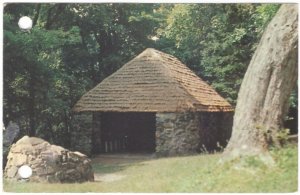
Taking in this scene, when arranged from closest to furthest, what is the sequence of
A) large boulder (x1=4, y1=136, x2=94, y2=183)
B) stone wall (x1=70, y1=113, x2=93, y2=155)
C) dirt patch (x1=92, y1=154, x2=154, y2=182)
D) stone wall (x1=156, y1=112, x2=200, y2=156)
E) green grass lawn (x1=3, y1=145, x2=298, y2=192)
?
green grass lawn (x1=3, y1=145, x2=298, y2=192), large boulder (x1=4, y1=136, x2=94, y2=183), dirt patch (x1=92, y1=154, x2=154, y2=182), stone wall (x1=156, y1=112, x2=200, y2=156), stone wall (x1=70, y1=113, x2=93, y2=155)

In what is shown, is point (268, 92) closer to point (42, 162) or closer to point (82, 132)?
point (42, 162)

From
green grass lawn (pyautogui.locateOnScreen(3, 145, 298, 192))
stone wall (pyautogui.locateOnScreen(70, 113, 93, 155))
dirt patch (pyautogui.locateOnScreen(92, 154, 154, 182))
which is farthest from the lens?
stone wall (pyautogui.locateOnScreen(70, 113, 93, 155))

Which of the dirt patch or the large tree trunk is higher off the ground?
the large tree trunk

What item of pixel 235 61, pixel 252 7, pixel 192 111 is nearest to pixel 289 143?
pixel 252 7

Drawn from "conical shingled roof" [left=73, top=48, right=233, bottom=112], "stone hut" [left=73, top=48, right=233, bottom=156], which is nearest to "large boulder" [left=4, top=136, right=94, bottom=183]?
"stone hut" [left=73, top=48, right=233, bottom=156]

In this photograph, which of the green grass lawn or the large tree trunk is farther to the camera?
the large tree trunk

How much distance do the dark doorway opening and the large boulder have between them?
6.80 metres

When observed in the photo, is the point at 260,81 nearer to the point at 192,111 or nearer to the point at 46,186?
the point at 46,186

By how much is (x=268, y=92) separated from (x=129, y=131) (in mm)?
9650

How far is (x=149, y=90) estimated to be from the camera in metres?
16.4

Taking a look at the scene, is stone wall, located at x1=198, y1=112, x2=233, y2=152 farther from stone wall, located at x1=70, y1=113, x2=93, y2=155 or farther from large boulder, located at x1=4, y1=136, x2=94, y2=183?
large boulder, located at x1=4, y1=136, x2=94, y2=183

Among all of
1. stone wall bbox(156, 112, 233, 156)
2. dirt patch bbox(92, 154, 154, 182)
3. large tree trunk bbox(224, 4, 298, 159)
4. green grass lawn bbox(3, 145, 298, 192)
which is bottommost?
dirt patch bbox(92, 154, 154, 182)

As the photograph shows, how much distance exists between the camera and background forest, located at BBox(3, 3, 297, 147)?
484 inches

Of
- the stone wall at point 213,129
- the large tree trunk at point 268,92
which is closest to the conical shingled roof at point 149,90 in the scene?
the stone wall at point 213,129
